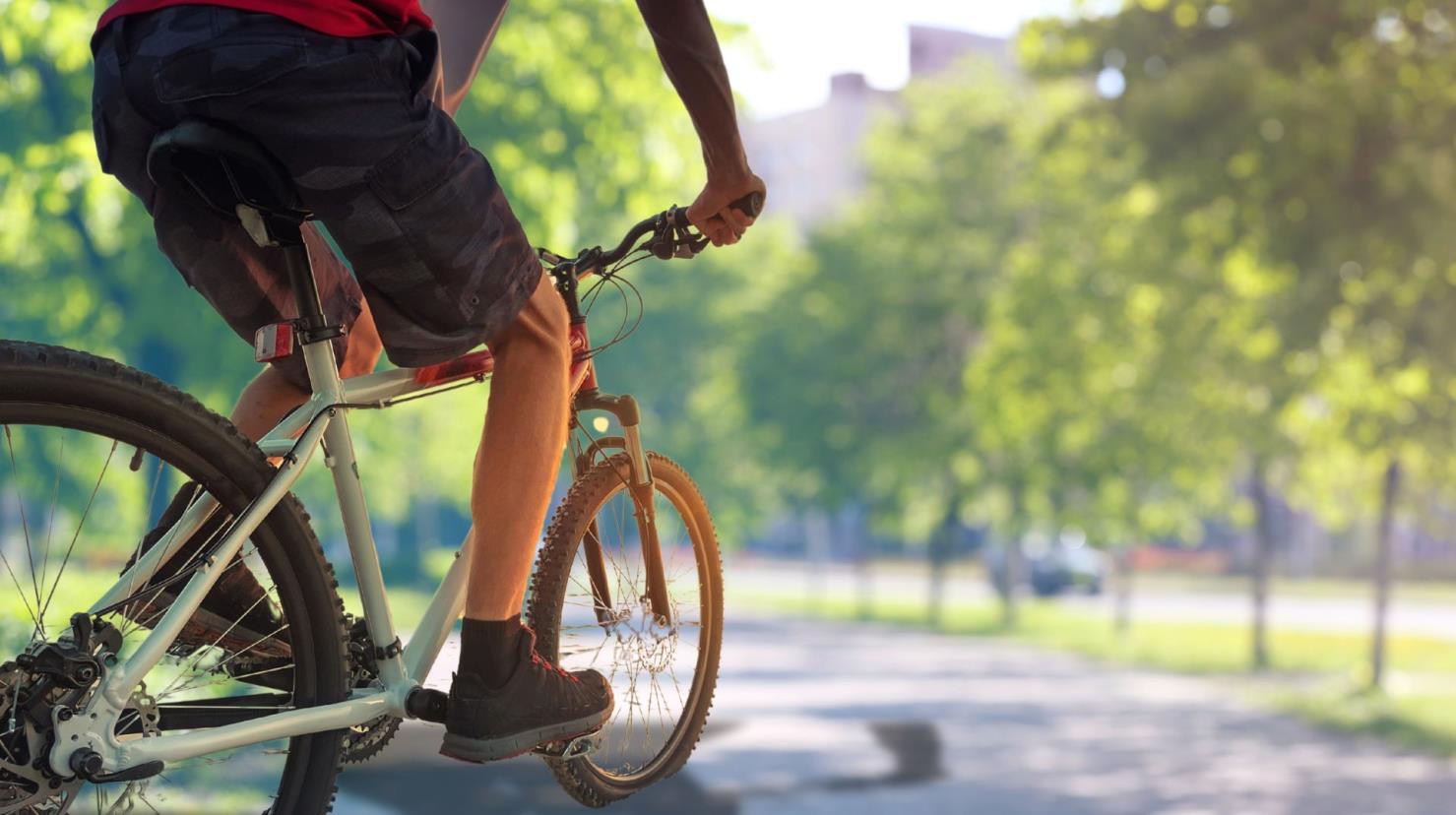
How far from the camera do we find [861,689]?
29.3 metres

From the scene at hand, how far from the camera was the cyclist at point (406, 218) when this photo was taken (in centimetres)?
151

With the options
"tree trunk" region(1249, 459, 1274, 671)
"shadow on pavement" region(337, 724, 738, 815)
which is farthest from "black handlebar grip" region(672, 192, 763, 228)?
"tree trunk" region(1249, 459, 1274, 671)

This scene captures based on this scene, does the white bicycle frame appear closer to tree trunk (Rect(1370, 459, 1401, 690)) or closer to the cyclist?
the cyclist

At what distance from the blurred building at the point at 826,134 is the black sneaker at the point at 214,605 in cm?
6703

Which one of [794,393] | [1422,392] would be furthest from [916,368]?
[1422,392]

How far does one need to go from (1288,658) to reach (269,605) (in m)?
29.7

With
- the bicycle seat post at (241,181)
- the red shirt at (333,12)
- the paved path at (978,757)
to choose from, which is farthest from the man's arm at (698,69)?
the paved path at (978,757)

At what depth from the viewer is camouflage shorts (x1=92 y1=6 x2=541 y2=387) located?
4.92ft

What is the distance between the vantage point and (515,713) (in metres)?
1.86

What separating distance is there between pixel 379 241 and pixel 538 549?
2.16 ft

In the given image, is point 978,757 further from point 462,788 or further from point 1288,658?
point 462,788

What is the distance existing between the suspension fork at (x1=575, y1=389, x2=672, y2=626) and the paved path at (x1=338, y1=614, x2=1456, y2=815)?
1739 centimetres

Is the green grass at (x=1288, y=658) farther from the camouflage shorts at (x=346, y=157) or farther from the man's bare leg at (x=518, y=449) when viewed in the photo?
the camouflage shorts at (x=346, y=157)

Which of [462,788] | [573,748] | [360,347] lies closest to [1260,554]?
[462,788]
